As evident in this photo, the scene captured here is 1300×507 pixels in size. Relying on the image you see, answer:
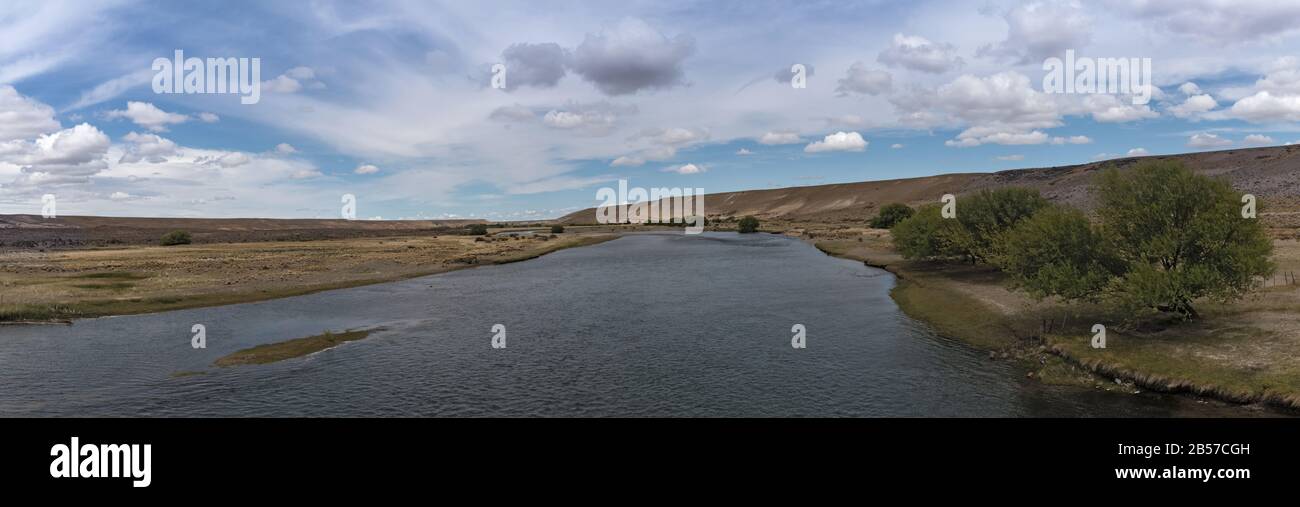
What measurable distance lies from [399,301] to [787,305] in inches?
1297

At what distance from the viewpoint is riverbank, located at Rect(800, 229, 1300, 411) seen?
2439 centimetres

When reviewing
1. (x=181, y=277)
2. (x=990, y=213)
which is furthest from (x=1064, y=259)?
(x=181, y=277)

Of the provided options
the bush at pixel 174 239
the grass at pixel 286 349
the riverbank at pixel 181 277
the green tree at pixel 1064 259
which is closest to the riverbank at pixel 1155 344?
the green tree at pixel 1064 259

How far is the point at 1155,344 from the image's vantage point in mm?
29578

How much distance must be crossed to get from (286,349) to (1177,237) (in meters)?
47.7

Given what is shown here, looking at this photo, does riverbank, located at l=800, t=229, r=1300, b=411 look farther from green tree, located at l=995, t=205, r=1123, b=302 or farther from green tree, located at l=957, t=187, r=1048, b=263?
green tree, located at l=957, t=187, r=1048, b=263

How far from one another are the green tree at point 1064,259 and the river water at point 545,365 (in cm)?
580

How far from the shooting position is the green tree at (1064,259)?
1320 inches

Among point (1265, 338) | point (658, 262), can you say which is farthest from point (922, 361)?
point (658, 262)

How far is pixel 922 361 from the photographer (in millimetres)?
32281
